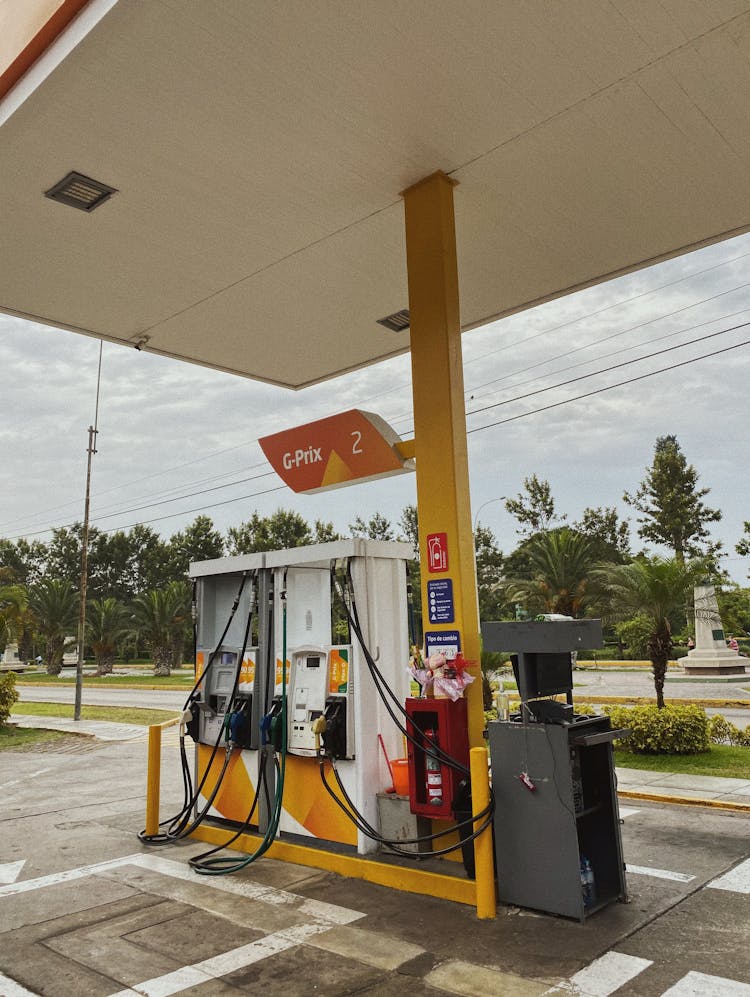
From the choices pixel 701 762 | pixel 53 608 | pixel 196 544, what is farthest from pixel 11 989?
pixel 196 544

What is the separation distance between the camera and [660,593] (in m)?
11.5

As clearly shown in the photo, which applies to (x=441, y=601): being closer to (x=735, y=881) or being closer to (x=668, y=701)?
(x=735, y=881)

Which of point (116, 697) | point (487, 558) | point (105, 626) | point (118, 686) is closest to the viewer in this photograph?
point (116, 697)

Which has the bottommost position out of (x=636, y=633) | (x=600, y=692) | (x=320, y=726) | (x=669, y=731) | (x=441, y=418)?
(x=600, y=692)

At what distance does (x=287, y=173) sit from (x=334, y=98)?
38.2 inches

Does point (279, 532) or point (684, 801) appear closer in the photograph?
point (684, 801)

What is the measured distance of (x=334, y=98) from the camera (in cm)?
508

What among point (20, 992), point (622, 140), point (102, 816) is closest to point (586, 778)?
point (20, 992)

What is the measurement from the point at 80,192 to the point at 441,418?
358 cm

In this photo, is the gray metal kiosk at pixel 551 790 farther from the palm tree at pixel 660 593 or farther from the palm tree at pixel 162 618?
the palm tree at pixel 162 618

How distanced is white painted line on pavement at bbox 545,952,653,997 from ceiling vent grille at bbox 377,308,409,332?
6.65 m

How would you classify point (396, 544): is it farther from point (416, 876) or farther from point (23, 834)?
point (23, 834)

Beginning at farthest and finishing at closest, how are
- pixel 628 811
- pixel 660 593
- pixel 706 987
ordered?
pixel 660 593 → pixel 628 811 → pixel 706 987

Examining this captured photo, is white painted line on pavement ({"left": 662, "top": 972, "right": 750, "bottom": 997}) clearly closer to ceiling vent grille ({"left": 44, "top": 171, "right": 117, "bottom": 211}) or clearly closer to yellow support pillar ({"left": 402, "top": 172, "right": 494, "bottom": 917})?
yellow support pillar ({"left": 402, "top": 172, "right": 494, "bottom": 917})
